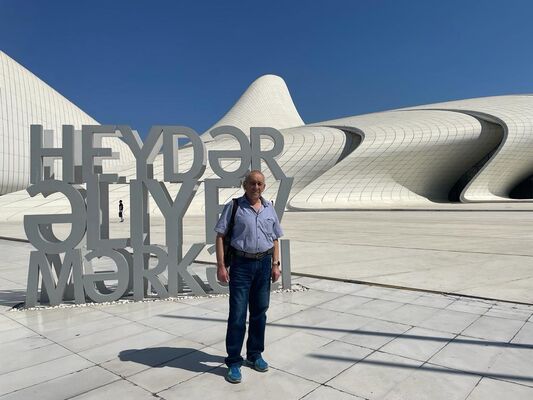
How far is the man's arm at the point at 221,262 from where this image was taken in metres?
3.32

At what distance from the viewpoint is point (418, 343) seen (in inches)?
148

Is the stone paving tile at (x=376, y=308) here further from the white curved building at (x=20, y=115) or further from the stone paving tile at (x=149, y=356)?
the white curved building at (x=20, y=115)

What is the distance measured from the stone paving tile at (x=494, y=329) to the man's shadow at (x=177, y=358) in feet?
7.87

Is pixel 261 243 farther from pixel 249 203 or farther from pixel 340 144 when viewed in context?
pixel 340 144

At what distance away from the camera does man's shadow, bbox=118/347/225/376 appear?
3381mm

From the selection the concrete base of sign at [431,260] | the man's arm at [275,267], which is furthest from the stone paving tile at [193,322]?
the concrete base of sign at [431,260]

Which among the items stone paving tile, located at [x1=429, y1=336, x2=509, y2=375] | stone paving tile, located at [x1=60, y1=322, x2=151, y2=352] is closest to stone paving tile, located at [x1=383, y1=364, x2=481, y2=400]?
stone paving tile, located at [x1=429, y1=336, x2=509, y2=375]

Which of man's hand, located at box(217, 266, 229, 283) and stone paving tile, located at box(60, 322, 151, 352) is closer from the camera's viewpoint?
man's hand, located at box(217, 266, 229, 283)

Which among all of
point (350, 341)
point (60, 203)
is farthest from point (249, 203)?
point (60, 203)


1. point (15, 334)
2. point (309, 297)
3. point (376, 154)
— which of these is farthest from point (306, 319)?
point (376, 154)

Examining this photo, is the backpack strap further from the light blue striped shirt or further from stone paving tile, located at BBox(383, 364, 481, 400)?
stone paving tile, located at BBox(383, 364, 481, 400)

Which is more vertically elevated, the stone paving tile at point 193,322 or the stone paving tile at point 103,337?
the stone paving tile at point 193,322

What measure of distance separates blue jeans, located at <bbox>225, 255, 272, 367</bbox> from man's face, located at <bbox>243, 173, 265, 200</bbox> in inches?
20.8

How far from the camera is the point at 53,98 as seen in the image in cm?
3894
